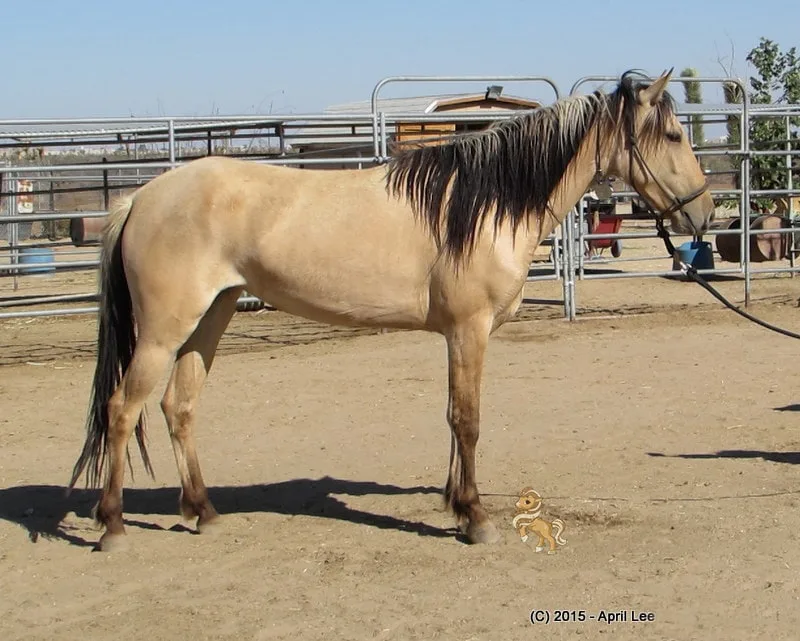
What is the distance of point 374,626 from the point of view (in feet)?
11.5

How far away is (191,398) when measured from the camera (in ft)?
15.8

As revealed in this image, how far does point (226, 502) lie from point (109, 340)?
104cm

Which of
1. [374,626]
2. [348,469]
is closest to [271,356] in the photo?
[348,469]

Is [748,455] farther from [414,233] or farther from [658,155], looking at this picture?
[414,233]

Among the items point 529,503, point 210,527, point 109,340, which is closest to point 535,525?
point 529,503

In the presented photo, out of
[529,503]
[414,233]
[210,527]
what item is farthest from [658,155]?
[210,527]

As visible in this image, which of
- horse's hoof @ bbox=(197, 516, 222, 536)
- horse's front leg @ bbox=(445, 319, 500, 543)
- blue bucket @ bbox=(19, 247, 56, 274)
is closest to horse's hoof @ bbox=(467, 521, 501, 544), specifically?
horse's front leg @ bbox=(445, 319, 500, 543)

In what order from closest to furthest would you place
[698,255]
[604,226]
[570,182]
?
1. [570,182]
2. [698,255]
3. [604,226]

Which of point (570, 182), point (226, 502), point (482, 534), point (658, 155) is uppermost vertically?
point (658, 155)

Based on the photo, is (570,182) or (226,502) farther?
(226,502)

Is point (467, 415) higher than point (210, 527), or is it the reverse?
point (467, 415)

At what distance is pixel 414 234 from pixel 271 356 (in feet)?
15.5

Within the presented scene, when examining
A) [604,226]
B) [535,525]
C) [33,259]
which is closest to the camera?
[535,525]

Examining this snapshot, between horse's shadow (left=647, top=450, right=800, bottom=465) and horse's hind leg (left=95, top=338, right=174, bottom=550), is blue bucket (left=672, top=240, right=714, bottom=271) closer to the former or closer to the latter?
horse's shadow (left=647, top=450, right=800, bottom=465)
